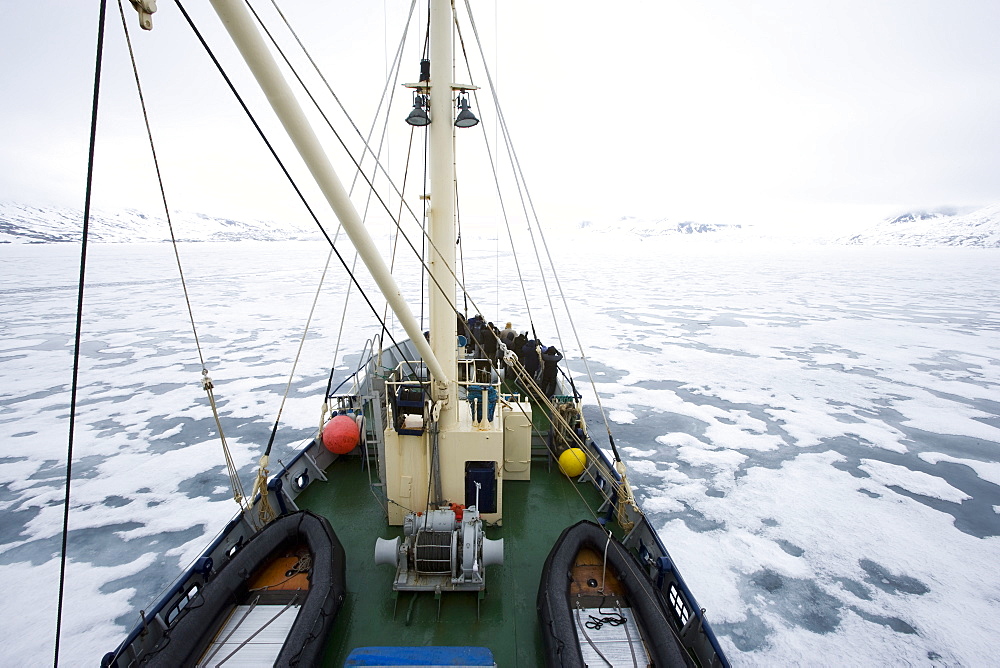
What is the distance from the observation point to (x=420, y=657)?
128 inches

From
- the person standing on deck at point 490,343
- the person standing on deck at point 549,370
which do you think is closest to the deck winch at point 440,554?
the person standing on deck at point 549,370

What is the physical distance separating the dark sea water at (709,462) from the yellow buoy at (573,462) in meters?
1.99

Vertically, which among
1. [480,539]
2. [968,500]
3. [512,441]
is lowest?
[968,500]

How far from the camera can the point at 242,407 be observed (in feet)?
40.0

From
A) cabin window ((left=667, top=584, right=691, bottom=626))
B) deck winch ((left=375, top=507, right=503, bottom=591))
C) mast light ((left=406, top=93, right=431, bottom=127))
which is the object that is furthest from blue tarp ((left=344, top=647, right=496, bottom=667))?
mast light ((left=406, top=93, right=431, bottom=127))

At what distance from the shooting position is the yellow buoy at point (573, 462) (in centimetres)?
637

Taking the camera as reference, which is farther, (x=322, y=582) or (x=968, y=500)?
(x=968, y=500)

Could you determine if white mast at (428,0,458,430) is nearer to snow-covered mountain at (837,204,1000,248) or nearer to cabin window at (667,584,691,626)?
cabin window at (667,584,691,626)

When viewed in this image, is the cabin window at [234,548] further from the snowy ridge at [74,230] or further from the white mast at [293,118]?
the snowy ridge at [74,230]

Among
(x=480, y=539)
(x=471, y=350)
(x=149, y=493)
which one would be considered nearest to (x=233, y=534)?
(x=480, y=539)

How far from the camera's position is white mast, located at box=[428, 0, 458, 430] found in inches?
159

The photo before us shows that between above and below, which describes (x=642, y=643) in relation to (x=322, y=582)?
below

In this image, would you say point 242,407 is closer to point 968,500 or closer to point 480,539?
point 480,539

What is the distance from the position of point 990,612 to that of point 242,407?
14.3 meters
